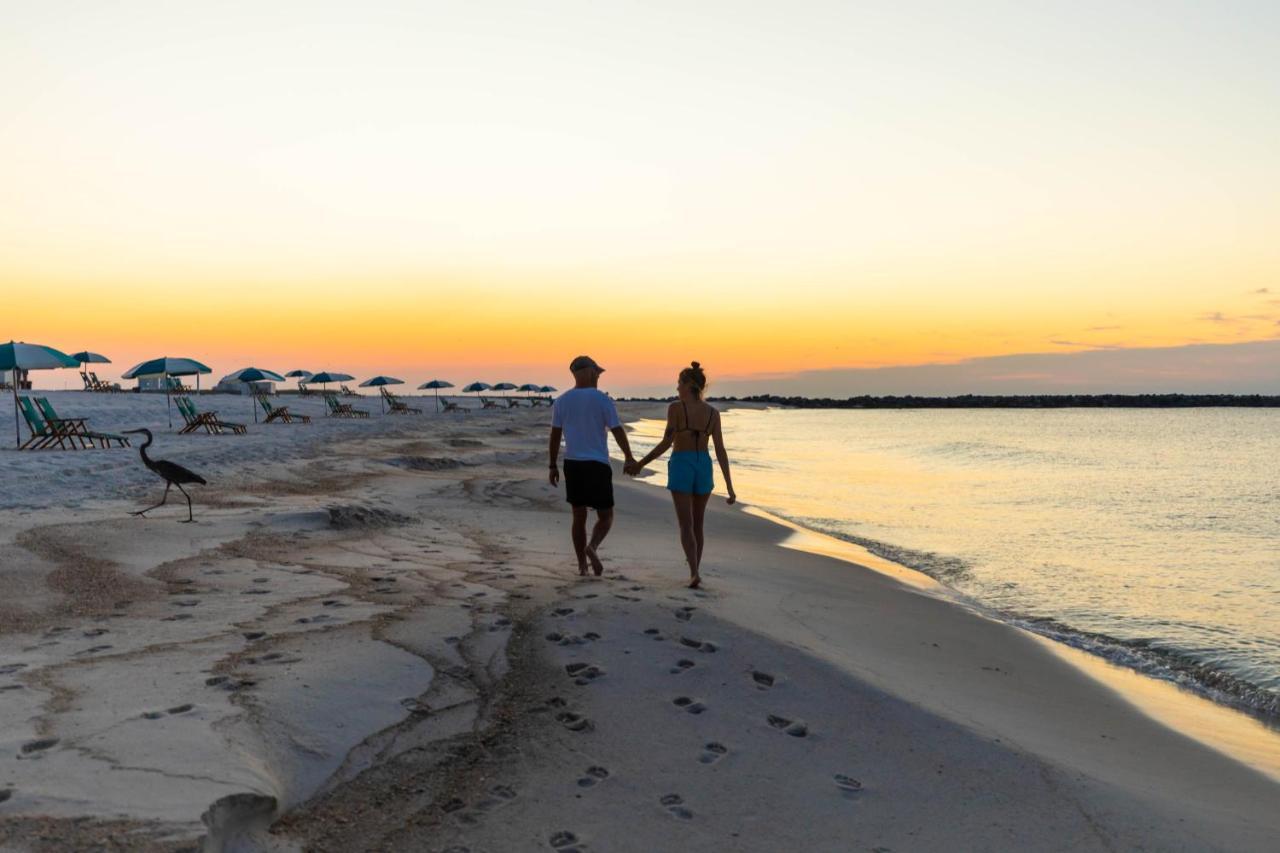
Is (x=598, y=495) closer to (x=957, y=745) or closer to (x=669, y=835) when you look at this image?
(x=957, y=745)

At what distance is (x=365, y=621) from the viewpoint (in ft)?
19.7

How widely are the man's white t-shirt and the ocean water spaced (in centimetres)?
484

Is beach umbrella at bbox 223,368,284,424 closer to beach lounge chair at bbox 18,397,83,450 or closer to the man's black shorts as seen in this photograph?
beach lounge chair at bbox 18,397,83,450

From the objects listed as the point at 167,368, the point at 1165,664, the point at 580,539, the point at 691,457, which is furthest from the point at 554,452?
the point at 167,368

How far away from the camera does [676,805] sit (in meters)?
3.76

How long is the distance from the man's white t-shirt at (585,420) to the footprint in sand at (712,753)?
382cm

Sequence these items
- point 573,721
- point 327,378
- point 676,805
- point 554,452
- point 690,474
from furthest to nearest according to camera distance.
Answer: point 327,378
point 554,452
point 690,474
point 573,721
point 676,805

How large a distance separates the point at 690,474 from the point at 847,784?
3949mm

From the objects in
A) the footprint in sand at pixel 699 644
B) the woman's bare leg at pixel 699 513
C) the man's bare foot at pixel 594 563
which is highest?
the woman's bare leg at pixel 699 513

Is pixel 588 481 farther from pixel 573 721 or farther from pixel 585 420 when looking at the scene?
pixel 573 721

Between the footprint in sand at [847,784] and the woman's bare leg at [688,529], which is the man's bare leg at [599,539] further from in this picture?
the footprint in sand at [847,784]

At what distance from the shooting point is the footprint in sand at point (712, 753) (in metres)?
4.18

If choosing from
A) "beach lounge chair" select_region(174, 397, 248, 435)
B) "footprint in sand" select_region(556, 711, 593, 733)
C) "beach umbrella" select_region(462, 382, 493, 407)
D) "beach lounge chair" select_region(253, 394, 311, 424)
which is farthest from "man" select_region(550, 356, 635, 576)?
"beach umbrella" select_region(462, 382, 493, 407)

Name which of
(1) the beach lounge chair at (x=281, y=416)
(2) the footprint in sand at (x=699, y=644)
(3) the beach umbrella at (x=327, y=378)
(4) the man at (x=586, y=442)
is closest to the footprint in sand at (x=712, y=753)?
(2) the footprint in sand at (x=699, y=644)
